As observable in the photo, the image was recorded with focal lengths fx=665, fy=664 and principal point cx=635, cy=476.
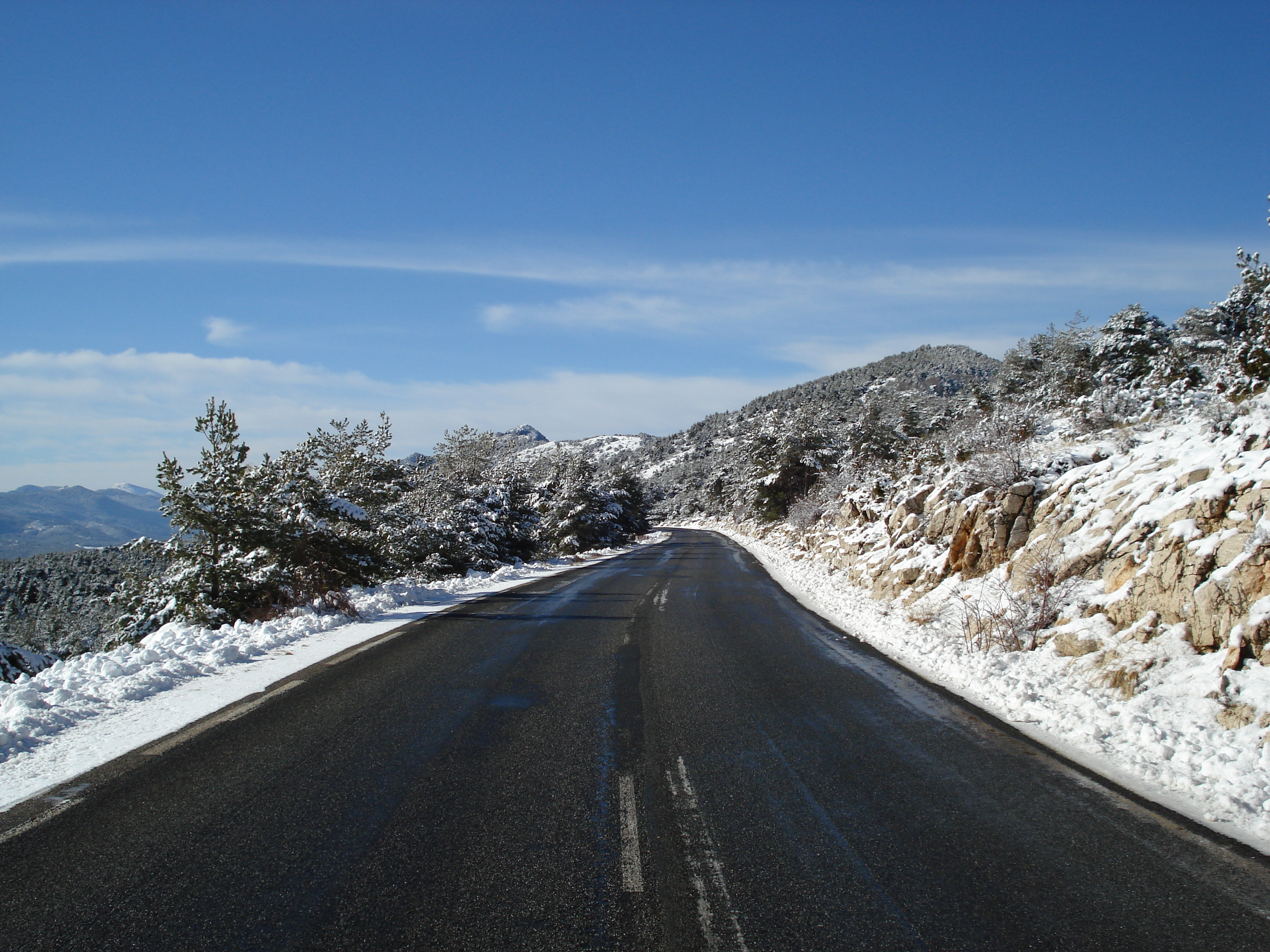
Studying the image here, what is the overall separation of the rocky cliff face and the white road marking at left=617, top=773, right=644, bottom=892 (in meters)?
5.49

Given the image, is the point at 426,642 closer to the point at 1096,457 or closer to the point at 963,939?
the point at 963,939

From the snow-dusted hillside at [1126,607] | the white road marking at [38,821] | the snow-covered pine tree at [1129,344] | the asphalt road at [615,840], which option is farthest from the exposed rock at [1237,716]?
the snow-covered pine tree at [1129,344]

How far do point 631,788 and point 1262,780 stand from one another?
14.4 feet

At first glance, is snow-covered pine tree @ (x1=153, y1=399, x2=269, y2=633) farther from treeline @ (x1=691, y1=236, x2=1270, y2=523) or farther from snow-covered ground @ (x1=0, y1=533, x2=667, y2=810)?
treeline @ (x1=691, y1=236, x2=1270, y2=523)

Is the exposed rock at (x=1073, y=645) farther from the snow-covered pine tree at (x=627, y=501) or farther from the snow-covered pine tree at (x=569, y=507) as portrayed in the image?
the snow-covered pine tree at (x=627, y=501)

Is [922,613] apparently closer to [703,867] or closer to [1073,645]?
[1073,645]

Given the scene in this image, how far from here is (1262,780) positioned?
182 inches

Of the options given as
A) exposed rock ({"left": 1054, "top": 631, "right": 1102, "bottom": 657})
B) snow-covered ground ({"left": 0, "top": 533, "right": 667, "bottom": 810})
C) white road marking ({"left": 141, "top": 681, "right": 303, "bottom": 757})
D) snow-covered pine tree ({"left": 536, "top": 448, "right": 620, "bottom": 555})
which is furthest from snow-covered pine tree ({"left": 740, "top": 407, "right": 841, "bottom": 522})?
white road marking ({"left": 141, "top": 681, "right": 303, "bottom": 757})

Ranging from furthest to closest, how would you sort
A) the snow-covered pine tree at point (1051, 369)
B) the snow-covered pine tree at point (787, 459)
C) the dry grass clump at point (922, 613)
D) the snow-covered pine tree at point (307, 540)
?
1. the snow-covered pine tree at point (787, 459)
2. the snow-covered pine tree at point (1051, 369)
3. the snow-covered pine tree at point (307, 540)
4. the dry grass clump at point (922, 613)

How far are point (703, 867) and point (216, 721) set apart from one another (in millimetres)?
5004

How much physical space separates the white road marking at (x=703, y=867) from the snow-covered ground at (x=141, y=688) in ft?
14.6

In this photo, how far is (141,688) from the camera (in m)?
7.19

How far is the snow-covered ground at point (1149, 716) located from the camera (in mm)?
4590

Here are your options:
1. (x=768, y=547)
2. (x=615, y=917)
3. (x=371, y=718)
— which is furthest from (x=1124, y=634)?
(x=768, y=547)
